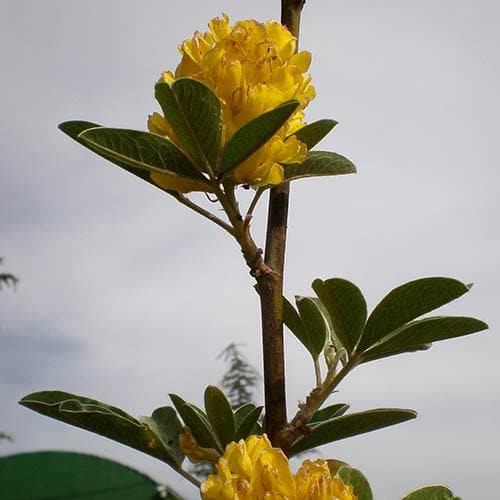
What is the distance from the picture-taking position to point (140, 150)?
0.98 meters

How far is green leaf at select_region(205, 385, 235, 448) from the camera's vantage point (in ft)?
3.64

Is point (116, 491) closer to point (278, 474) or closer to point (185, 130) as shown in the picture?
point (278, 474)

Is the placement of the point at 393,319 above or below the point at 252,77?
below

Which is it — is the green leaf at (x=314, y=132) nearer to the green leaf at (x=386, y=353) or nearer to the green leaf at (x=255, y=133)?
the green leaf at (x=255, y=133)

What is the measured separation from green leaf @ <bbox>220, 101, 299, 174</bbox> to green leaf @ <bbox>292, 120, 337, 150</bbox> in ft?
0.44

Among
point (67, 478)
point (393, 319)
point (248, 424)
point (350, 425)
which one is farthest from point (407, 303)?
point (67, 478)

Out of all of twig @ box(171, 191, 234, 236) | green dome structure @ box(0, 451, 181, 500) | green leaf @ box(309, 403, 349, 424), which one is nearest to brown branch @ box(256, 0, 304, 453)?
twig @ box(171, 191, 234, 236)

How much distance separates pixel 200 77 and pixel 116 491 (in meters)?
0.66

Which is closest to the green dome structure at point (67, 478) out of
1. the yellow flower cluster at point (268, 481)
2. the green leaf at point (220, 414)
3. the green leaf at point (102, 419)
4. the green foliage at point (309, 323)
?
the yellow flower cluster at point (268, 481)

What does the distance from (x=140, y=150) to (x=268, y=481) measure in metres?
0.43

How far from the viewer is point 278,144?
39.5 inches

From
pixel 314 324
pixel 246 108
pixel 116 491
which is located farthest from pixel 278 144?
pixel 116 491

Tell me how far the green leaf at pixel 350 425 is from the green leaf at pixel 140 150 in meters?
0.39

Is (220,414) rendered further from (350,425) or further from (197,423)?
(350,425)
